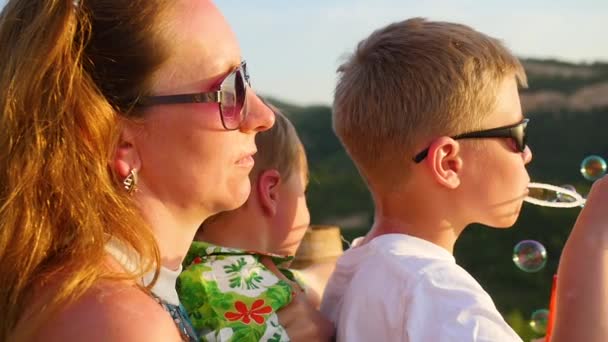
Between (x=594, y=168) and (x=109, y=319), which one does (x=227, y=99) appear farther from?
(x=594, y=168)

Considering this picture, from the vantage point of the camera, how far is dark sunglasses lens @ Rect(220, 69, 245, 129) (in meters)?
2.08

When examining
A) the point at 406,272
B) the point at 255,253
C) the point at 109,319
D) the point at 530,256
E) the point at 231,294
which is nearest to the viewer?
the point at 109,319

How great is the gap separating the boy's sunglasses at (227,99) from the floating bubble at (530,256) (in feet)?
4.43

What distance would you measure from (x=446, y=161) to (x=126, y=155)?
2.46ft

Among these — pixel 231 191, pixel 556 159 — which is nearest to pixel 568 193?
pixel 231 191

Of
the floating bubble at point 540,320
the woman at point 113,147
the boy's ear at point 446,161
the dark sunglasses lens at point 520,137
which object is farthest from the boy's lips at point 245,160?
the floating bubble at point 540,320

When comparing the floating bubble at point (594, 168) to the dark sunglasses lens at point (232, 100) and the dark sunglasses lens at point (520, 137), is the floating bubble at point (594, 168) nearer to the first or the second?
the dark sunglasses lens at point (520, 137)

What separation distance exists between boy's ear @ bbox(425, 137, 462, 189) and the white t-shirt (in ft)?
0.54

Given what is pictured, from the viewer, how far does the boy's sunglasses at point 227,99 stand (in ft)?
6.68

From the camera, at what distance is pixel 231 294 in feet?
7.71

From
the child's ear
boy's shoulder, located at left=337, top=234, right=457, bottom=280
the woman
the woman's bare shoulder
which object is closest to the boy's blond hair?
boy's shoulder, located at left=337, top=234, right=457, bottom=280

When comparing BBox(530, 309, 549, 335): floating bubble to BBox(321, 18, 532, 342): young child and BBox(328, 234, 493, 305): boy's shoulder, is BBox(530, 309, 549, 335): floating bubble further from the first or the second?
BBox(328, 234, 493, 305): boy's shoulder

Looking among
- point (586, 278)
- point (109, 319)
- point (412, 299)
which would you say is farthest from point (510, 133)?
point (109, 319)

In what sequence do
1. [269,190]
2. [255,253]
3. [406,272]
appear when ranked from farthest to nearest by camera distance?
[269,190] < [255,253] < [406,272]
